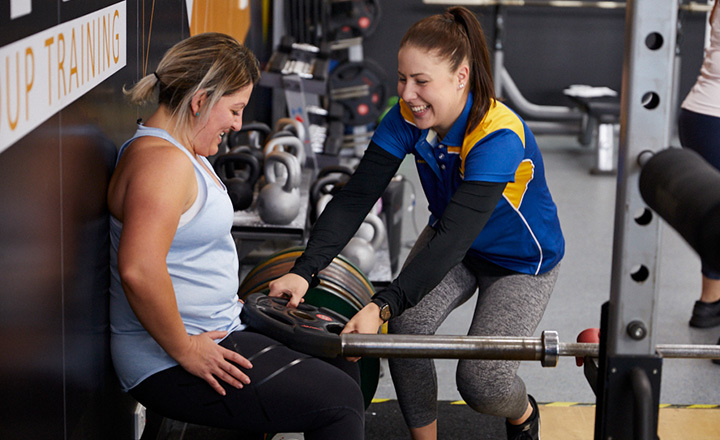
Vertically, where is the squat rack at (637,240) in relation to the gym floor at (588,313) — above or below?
above

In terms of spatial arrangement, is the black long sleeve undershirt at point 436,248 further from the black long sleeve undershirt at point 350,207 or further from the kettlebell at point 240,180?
the kettlebell at point 240,180

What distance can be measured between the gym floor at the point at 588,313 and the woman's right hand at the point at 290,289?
0.85m

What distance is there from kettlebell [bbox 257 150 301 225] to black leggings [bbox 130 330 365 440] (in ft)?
5.09

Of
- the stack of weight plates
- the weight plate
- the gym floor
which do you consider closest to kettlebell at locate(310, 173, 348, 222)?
the gym floor

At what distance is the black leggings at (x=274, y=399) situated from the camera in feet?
5.57

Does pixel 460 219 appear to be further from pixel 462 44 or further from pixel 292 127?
pixel 292 127

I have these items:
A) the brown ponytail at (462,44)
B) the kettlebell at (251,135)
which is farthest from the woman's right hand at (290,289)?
the kettlebell at (251,135)

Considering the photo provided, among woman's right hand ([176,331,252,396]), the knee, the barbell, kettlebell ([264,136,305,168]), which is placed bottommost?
the knee

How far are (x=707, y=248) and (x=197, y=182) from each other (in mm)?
1137

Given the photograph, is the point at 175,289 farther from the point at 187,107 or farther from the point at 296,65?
the point at 296,65

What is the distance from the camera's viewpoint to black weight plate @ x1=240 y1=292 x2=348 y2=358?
1.67 meters

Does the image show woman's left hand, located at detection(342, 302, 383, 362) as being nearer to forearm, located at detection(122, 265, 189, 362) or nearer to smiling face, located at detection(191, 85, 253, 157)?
forearm, located at detection(122, 265, 189, 362)

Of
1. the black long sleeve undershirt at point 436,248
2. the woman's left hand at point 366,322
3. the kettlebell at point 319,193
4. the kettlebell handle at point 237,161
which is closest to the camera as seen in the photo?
the woman's left hand at point 366,322

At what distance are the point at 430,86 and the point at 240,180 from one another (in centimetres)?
153
